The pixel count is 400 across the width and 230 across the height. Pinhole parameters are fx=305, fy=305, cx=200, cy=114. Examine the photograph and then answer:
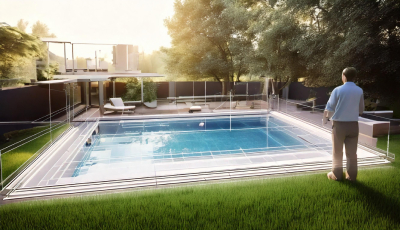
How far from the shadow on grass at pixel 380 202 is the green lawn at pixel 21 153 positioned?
4.48 meters

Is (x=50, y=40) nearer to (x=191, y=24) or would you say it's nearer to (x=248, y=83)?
(x=191, y=24)

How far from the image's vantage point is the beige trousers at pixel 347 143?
3.82 m

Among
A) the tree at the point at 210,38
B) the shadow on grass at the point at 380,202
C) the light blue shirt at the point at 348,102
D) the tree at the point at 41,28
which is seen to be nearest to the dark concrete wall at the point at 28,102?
the light blue shirt at the point at 348,102

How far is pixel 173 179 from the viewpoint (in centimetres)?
433

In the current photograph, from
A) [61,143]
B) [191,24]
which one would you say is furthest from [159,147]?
[191,24]

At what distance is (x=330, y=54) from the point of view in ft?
35.6

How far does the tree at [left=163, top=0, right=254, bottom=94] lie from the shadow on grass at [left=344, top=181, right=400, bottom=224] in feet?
41.8

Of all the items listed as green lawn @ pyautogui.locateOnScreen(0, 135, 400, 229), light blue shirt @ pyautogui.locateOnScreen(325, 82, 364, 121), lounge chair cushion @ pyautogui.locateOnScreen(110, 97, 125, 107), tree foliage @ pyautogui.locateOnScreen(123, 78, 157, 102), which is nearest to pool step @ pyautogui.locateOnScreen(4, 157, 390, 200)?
green lawn @ pyautogui.locateOnScreen(0, 135, 400, 229)

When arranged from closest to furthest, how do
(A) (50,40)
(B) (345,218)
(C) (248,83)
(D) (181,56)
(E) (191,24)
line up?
(B) (345,218) → (A) (50,40) → (C) (248,83) → (E) (191,24) → (D) (181,56)

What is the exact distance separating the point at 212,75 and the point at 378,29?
1036cm

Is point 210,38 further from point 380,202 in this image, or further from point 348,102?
point 380,202

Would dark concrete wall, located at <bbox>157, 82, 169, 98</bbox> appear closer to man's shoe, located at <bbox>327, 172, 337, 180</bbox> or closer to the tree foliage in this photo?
the tree foliage

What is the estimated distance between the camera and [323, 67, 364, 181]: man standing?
377cm

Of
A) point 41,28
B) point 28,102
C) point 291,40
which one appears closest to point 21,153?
point 28,102
